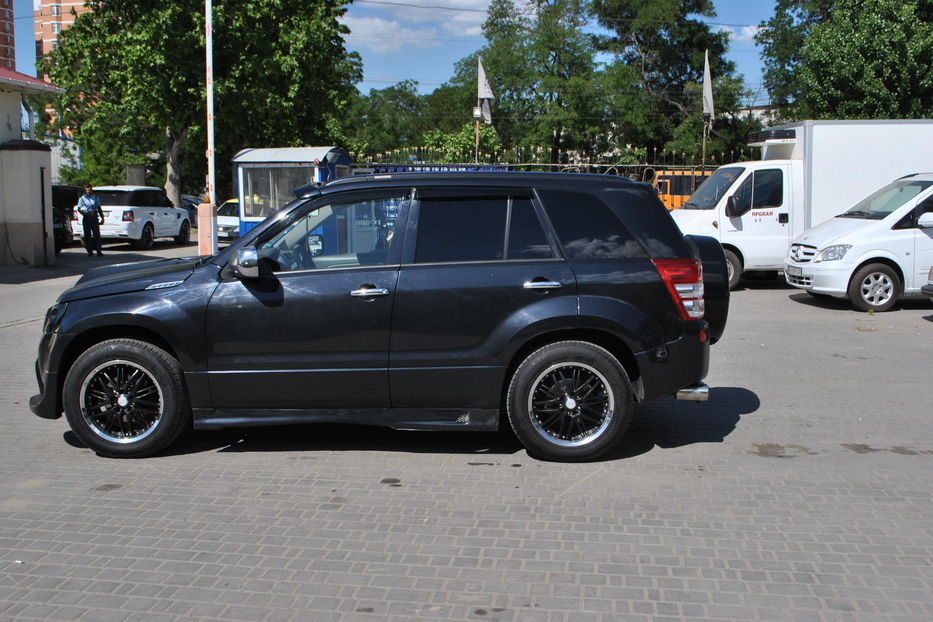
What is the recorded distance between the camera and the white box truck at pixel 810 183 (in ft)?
48.9

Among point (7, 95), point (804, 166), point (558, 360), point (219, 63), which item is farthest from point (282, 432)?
point (219, 63)

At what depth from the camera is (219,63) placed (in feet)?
94.7

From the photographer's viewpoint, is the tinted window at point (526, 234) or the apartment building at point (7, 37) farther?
the apartment building at point (7, 37)

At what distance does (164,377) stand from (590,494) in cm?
290

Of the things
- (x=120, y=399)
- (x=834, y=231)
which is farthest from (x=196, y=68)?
(x=120, y=399)

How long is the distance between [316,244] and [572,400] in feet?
6.67

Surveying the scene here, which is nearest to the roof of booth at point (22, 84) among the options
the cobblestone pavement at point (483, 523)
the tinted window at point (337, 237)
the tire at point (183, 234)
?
the tire at point (183, 234)

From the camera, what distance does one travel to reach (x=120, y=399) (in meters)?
5.83

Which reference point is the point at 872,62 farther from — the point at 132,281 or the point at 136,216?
the point at 132,281

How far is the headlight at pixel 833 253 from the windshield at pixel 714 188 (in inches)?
99.8

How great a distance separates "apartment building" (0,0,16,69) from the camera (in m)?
161

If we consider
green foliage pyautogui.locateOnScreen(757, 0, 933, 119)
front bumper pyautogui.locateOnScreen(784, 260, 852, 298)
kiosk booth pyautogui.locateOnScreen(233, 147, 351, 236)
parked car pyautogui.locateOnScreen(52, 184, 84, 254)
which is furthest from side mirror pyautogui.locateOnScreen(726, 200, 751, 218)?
parked car pyautogui.locateOnScreen(52, 184, 84, 254)

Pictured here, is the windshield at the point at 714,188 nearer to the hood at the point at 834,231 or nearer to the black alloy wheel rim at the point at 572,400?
the hood at the point at 834,231

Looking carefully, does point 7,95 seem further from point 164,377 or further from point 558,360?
point 558,360
